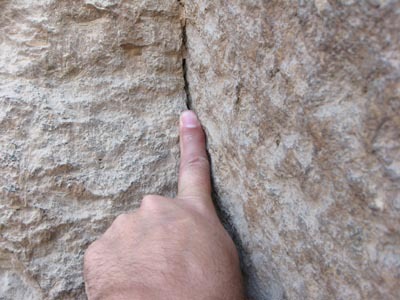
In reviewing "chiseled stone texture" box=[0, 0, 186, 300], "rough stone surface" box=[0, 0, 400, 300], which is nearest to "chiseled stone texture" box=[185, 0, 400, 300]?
"rough stone surface" box=[0, 0, 400, 300]

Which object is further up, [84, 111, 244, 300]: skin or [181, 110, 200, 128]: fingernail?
[181, 110, 200, 128]: fingernail

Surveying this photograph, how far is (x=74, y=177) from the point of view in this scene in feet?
3.09

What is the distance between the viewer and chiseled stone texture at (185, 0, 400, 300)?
23.1 inches

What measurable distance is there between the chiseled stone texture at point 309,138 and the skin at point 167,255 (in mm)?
68

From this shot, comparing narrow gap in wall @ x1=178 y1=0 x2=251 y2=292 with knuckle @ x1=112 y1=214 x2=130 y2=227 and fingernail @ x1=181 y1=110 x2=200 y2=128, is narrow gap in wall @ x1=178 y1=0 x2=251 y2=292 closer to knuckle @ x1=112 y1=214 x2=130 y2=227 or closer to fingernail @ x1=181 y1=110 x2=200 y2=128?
fingernail @ x1=181 y1=110 x2=200 y2=128

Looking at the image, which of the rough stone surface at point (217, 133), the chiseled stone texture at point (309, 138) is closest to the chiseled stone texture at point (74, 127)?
the rough stone surface at point (217, 133)

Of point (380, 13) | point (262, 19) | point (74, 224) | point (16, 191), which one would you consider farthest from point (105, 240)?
point (380, 13)

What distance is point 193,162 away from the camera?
0.98 meters

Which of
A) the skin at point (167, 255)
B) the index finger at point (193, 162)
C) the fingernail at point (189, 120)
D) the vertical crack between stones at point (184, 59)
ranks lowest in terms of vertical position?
the skin at point (167, 255)

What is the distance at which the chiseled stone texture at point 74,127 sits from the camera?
0.92m

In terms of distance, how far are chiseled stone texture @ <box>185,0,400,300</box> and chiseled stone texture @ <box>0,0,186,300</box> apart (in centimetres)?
13

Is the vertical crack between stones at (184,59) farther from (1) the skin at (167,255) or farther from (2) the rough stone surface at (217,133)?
(1) the skin at (167,255)

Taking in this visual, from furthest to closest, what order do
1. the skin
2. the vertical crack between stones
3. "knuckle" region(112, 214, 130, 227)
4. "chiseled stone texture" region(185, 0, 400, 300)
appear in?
the vertical crack between stones, "knuckle" region(112, 214, 130, 227), the skin, "chiseled stone texture" region(185, 0, 400, 300)

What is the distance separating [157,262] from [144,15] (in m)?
0.52
